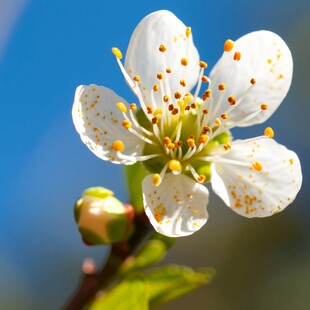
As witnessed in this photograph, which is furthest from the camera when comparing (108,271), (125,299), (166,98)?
(166,98)

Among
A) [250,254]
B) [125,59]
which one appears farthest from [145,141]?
[250,254]

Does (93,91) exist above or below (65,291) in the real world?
above

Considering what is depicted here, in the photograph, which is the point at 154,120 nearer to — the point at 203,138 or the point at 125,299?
the point at 203,138

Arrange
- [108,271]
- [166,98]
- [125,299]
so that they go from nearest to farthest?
[125,299], [108,271], [166,98]

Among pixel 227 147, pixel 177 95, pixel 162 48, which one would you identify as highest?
pixel 162 48

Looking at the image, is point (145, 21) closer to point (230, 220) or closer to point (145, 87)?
point (145, 87)

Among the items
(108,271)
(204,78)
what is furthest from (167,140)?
(108,271)

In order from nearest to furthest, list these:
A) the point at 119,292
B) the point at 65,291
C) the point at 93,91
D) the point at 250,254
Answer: the point at 119,292
the point at 93,91
the point at 65,291
the point at 250,254

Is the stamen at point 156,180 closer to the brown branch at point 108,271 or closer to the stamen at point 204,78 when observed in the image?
the brown branch at point 108,271
